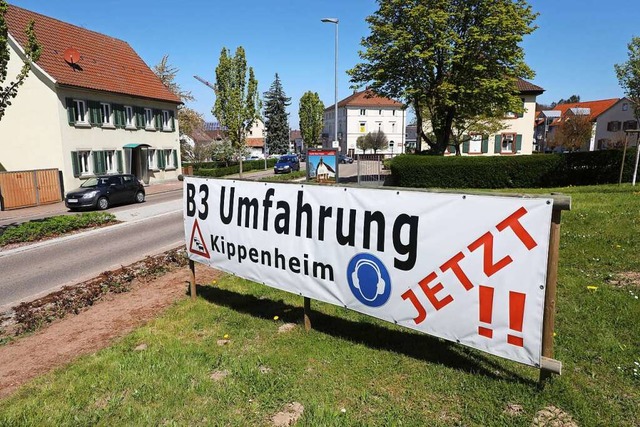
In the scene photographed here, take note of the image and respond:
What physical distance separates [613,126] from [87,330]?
255 ft

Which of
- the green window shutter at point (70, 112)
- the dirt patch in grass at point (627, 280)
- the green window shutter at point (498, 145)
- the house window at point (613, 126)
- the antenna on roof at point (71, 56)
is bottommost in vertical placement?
the dirt patch in grass at point (627, 280)

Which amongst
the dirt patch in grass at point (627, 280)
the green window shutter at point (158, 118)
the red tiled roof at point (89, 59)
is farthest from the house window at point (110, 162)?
the dirt patch in grass at point (627, 280)

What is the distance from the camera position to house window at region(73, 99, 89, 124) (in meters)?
25.3

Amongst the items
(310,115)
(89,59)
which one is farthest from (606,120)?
(89,59)

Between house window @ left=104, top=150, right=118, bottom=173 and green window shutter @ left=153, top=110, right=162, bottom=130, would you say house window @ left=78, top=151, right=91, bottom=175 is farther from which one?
green window shutter @ left=153, top=110, right=162, bottom=130

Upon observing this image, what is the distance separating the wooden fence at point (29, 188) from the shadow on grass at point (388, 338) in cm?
1897

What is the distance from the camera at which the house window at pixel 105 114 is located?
1078 inches

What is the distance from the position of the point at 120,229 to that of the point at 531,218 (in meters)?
14.3

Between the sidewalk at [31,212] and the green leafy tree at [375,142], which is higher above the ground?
the green leafy tree at [375,142]

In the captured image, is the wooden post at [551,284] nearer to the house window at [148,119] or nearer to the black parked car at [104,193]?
the black parked car at [104,193]

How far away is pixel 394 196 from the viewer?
3.96 metres

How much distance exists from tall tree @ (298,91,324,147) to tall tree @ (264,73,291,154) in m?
10.6

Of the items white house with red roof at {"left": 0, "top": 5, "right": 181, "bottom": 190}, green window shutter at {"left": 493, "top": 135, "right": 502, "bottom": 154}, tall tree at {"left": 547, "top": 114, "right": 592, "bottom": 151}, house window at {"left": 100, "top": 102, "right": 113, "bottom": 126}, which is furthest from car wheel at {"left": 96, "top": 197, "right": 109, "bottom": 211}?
tall tree at {"left": 547, "top": 114, "right": 592, "bottom": 151}

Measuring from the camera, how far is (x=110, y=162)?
28375 millimetres
